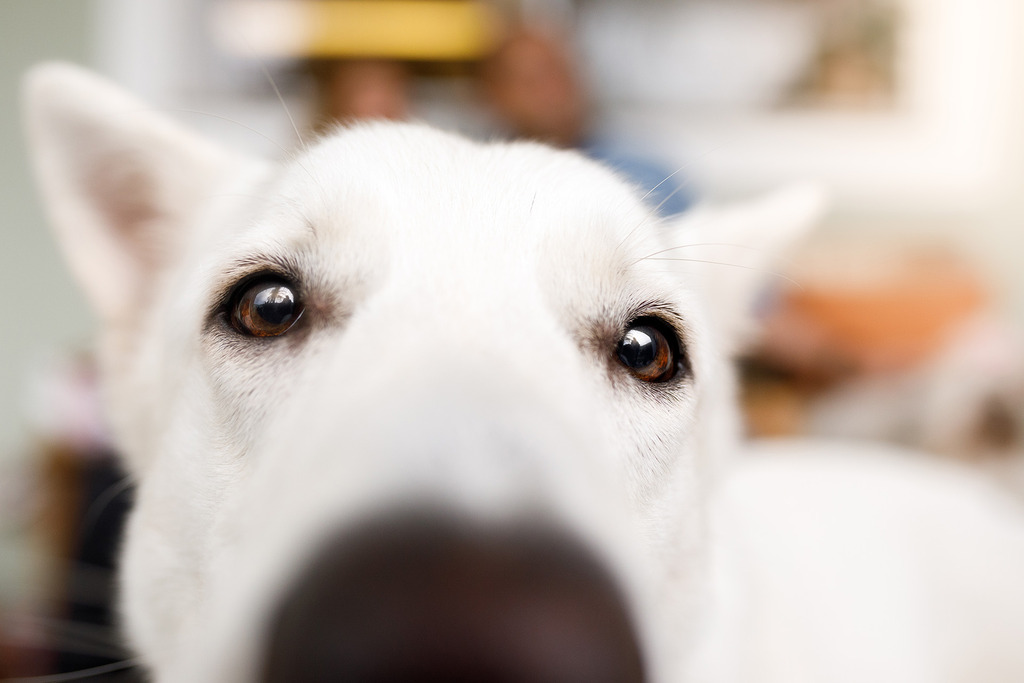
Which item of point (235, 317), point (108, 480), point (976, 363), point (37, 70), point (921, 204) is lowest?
point (108, 480)

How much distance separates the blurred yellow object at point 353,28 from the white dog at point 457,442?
107 inches

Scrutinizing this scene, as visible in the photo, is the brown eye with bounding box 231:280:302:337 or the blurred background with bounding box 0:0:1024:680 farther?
the blurred background with bounding box 0:0:1024:680

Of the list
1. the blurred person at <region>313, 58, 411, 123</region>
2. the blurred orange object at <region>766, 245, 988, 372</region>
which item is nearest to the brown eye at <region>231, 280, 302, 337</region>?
the blurred person at <region>313, 58, 411, 123</region>

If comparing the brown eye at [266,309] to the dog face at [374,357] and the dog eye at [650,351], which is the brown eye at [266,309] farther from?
the dog eye at [650,351]

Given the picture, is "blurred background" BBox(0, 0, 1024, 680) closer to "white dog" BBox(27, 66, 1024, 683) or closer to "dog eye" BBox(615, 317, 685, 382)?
"white dog" BBox(27, 66, 1024, 683)

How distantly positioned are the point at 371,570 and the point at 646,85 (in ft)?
13.0

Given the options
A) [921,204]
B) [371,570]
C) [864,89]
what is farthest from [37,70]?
[921,204]

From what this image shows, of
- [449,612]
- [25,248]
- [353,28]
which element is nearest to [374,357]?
[449,612]

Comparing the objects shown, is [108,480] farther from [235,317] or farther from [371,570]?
[371,570]

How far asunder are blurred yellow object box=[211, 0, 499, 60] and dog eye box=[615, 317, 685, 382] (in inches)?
124

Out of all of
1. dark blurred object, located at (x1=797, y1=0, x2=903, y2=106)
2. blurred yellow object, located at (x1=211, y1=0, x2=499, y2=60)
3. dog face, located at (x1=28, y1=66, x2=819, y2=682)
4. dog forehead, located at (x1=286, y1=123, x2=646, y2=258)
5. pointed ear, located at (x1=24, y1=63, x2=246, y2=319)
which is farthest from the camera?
dark blurred object, located at (x1=797, y1=0, x2=903, y2=106)

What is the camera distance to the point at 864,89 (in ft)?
13.3

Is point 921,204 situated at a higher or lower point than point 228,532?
higher

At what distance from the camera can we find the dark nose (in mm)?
384
